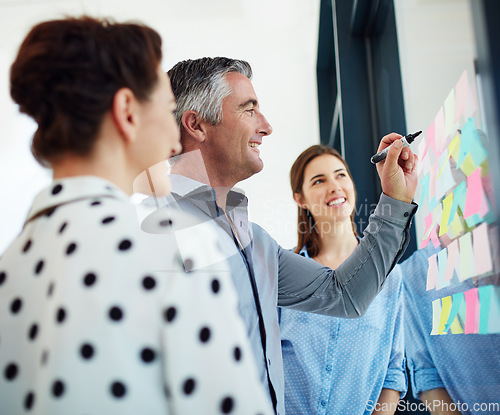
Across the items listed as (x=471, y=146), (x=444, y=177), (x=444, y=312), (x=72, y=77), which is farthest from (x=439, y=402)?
(x=72, y=77)

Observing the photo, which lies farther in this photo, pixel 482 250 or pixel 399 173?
pixel 399 173

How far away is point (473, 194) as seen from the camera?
2.12 feet

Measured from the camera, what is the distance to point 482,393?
0.76 meters

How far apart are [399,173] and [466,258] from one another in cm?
25

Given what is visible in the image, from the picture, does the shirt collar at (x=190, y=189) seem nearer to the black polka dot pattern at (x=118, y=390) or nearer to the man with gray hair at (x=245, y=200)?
the man with gray hair at (x=245, y=200)

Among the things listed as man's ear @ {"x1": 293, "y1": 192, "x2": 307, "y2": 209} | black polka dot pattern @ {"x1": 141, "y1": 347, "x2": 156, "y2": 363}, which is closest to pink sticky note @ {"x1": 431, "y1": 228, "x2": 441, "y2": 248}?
black polka dot pattern @ {"x1": 141, "y1": 347, "x2": 156, "y2": 363}

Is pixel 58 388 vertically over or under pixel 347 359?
over

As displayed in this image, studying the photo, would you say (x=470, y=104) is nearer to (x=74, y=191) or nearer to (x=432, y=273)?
(x=432, y=273)

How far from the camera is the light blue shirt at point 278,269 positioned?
810 mm

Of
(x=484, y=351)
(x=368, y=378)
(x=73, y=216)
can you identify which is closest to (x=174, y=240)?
(x=73, y=216)

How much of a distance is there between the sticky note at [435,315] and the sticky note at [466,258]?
0.15m

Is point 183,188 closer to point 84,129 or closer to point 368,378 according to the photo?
point 84,129

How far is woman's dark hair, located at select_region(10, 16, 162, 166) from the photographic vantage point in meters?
0.49

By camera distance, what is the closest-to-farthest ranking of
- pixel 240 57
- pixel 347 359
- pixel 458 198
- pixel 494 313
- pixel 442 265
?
1. pixel 494 313
2. pixel 458 198
3. pixel 442 265
4. pixel 347 359
5. pixel 240 57
